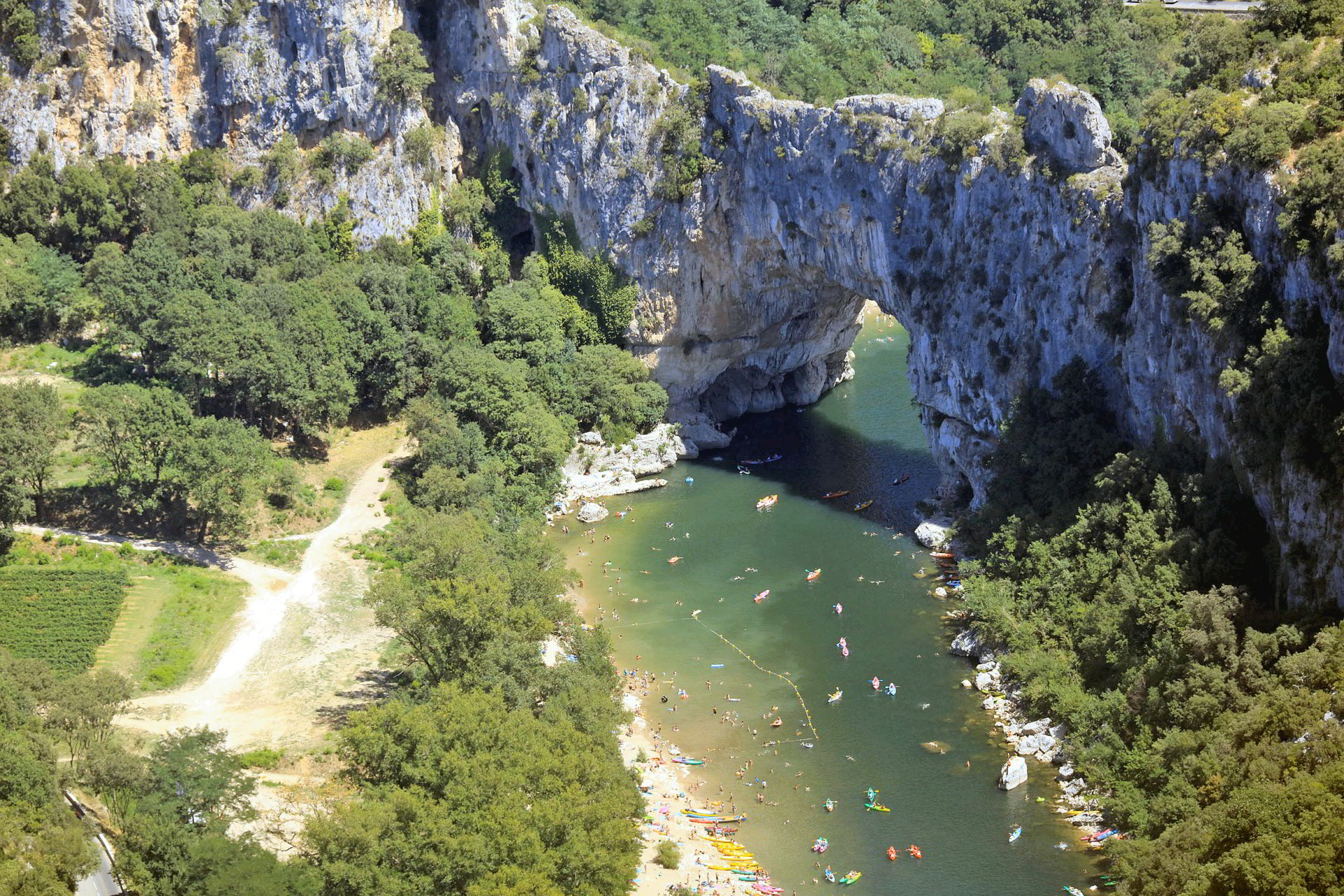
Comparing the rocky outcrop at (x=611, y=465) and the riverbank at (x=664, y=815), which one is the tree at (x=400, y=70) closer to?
the rocky outcrop at (x=611, y=465)

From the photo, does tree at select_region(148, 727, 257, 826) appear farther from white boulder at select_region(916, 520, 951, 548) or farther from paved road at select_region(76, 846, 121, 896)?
white boulder at select_region(916, 520, 951, 548)

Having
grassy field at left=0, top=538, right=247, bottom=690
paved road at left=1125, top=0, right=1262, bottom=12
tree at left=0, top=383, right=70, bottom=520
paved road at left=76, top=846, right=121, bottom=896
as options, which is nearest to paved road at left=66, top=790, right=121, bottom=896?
paved road at left=76, top=846, right=121, bottom=896

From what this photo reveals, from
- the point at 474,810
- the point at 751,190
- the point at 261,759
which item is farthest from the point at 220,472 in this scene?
the point at 751,190

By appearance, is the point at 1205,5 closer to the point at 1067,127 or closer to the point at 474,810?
the point at 1067,127

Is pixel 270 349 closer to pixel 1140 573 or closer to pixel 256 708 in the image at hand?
pixel 256 708

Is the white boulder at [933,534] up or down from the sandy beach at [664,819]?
up

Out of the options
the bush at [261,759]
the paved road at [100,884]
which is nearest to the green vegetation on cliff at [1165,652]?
the bush at [261,759]

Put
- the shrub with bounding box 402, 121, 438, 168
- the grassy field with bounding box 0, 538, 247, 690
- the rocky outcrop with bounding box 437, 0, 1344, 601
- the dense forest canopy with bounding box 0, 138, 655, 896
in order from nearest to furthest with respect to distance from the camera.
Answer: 1. the dense forest canopy with bounding box 0, 138, 655, 896
2. the rocky outcrop with bounding box 437, 0, 1344, 601
3. the grassy field with bounding box 0, 538, 247, 690
4. the shrub with bounding box 402, 121, 438, 168
